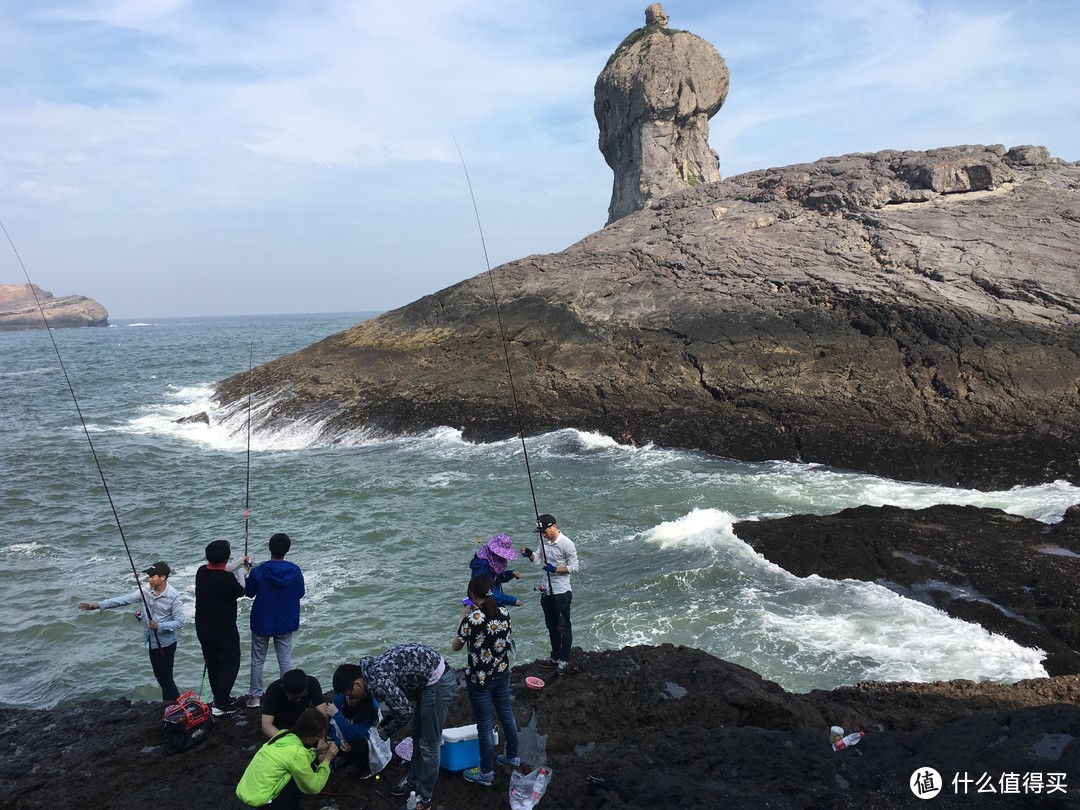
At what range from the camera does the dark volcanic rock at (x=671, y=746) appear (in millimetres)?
4641

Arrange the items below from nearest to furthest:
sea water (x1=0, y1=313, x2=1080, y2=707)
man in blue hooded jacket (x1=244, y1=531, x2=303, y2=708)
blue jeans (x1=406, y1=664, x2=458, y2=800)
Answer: blue jeans (x1=406, y1=664, x2=458, y2=800)
man in blue hooded jacket (x1=244, y1=531, x2=303, y2=708)
sea water (x1=0, y1=313, x2=1080, y2=707)

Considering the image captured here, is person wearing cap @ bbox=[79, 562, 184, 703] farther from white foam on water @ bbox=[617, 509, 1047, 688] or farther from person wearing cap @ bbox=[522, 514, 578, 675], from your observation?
white foam on water @ bbox=[617, 509, 1047, 688]

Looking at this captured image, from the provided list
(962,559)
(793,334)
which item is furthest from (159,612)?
(793,334)

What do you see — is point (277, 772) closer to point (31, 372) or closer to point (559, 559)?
point (559, 559)

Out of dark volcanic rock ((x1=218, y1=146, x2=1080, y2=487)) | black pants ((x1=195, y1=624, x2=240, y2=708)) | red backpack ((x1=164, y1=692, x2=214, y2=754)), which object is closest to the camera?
red backpack ((x1=164, y1=692, x2=214, y2=754))

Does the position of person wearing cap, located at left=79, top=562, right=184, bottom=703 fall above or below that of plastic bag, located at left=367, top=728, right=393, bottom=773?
above

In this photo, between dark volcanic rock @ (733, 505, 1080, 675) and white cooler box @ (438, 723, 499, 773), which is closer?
white cooler box @ (438, 723, 499, 773)

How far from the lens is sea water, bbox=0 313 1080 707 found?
9070mm

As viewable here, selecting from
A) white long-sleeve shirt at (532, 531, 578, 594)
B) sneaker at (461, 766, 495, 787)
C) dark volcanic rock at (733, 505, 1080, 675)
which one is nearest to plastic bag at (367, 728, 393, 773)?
sneaker at (461, 766, 495, 787)

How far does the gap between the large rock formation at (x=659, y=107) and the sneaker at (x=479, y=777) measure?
1439 inches

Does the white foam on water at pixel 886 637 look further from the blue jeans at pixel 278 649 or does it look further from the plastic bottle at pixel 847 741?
the blue jeans at pixel 278 649

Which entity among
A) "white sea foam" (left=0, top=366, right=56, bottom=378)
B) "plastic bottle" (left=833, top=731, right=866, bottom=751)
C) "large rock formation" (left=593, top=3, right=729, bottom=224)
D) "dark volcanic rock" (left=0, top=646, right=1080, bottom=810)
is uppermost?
"large rock formation" (left=593, top=3, right=729, bottom=224)

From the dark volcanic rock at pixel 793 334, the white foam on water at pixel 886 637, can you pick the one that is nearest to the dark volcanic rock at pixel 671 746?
the white foam on water at pixel 886 637

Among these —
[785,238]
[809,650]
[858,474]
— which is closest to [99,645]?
[809,650]
